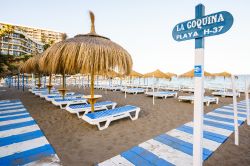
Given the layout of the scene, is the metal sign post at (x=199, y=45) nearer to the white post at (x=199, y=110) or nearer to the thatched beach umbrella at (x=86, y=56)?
the white post at (x=199, y=110)

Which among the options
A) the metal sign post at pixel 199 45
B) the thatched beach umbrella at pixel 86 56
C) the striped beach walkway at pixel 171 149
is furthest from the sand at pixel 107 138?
the thatched beach umbrella at pixel 86 56

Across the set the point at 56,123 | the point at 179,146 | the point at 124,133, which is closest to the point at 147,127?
the point at 124,133

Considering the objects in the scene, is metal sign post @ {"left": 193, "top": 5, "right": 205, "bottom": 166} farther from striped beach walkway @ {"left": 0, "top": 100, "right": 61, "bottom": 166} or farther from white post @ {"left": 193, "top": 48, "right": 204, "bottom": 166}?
striped beach walkway @ {"left": 0, "top": 100, "right": 61, "bottom": 166}

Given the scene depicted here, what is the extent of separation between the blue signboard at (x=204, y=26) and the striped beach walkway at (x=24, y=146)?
344 centimetres

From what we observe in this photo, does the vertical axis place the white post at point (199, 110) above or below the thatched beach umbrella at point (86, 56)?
below

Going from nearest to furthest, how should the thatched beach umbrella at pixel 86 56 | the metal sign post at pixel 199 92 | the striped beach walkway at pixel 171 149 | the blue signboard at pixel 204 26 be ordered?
the blue signboard at pixel 204 26 → the metal sign post at pixel 199 92 → the striped beach walkway at pixel 171 149 → the thatched beach umbrella at pixel 86 56

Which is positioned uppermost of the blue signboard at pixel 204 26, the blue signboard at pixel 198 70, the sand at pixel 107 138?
the blue signboard at pixel 204 26

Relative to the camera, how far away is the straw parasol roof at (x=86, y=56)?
4.62 meters

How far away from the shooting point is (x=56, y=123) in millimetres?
5699

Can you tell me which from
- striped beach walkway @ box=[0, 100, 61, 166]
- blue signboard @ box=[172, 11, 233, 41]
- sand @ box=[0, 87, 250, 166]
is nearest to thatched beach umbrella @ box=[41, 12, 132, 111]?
sand @ box=[0, 87, 250, 166]

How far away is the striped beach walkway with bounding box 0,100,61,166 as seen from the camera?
310 cm

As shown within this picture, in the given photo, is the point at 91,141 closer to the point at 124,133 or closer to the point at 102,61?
the point at 124,133

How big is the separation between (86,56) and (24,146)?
2944 millimetres

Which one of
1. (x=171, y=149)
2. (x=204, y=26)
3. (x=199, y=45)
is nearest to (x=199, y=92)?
(x=199, y=45)
